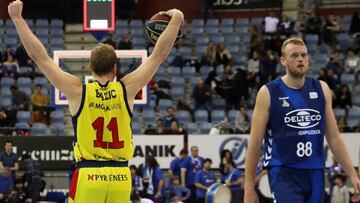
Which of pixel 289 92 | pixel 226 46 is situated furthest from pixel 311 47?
pixel 289 92

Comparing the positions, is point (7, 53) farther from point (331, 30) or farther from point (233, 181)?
point (233, 181)

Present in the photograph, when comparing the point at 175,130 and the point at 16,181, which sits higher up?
the point at 175,130

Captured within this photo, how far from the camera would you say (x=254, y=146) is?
271 inches

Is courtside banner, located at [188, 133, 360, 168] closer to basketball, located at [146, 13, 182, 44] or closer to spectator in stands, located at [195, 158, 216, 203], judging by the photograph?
spectator in stands, located at [195, 158, 216, 203]

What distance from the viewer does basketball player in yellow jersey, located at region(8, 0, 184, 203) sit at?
20.7ft

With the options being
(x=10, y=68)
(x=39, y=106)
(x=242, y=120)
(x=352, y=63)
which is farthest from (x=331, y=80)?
(x=10, y=68)

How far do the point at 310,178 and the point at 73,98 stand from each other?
1.92 metres

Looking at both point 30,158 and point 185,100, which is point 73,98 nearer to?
point 30,158

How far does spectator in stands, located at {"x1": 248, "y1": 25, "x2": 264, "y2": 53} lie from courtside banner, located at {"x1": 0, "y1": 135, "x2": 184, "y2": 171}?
217 inches

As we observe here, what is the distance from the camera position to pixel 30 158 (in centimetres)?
1978

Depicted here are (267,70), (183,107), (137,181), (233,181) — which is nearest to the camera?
(233,181)

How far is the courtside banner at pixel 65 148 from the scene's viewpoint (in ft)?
66.8

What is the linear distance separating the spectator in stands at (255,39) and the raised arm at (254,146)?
18265 mm

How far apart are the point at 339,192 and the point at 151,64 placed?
12.5 metres
